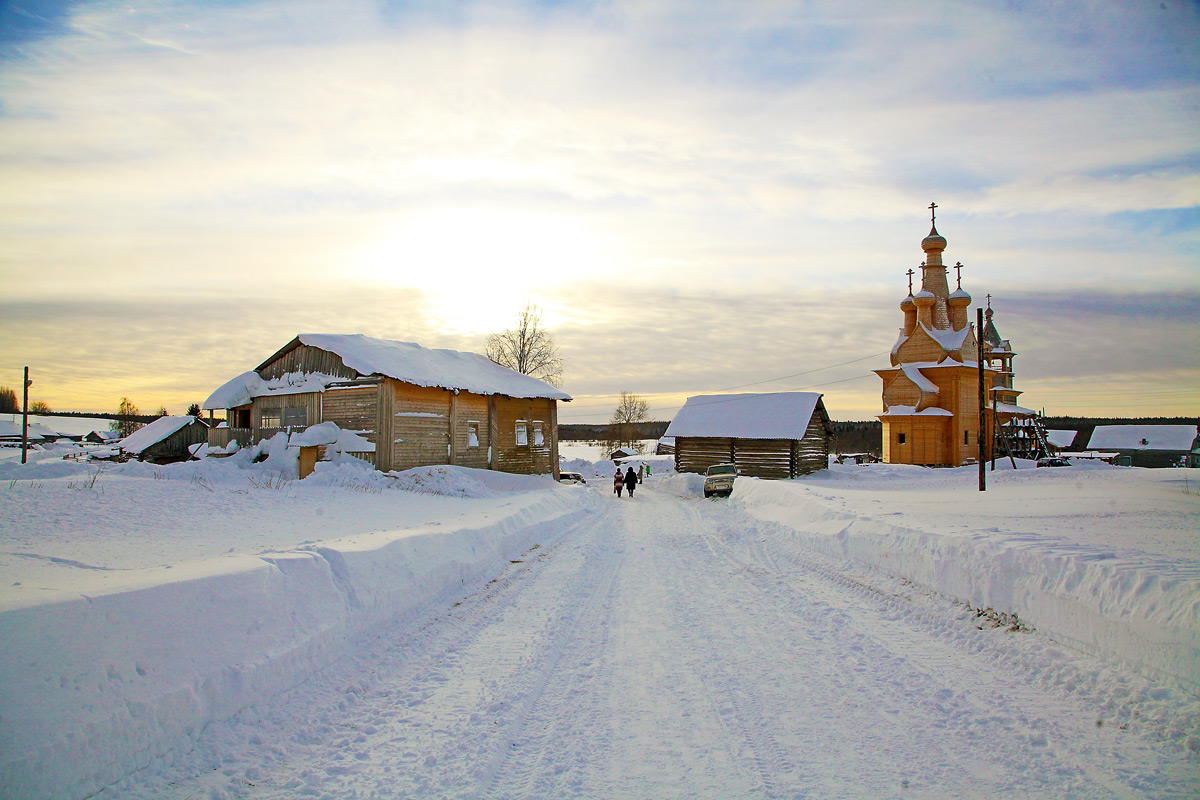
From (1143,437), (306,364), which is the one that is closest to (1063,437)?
(1143,437)

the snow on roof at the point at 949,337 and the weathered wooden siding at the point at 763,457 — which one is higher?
the snow on roof at the point at 949,337

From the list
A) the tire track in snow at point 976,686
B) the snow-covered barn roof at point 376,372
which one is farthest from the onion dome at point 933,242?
the tire track in snow at point 976,686

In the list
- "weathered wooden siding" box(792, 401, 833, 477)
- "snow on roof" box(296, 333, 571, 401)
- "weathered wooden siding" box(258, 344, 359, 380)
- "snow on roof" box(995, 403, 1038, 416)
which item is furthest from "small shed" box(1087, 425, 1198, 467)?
"weathered wooden siding" box(258, 344, 359, 380)

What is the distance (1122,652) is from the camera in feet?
18.6

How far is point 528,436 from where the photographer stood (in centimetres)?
3125

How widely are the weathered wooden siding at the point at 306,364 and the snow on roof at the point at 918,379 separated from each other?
38673 mm

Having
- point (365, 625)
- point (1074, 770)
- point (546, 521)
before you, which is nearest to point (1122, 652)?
point (1074, 770)

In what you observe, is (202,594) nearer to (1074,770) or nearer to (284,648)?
(284,648)

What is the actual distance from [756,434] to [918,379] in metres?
15.2

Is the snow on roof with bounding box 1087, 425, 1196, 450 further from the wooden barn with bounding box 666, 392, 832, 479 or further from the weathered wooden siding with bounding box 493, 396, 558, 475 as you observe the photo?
→ the weathered wooden siding with bounding box 493, 396, 558, 475

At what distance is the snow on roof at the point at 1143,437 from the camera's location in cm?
8444

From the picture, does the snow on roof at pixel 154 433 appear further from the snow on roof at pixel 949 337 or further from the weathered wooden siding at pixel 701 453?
the snow on roof at pixel 949 337

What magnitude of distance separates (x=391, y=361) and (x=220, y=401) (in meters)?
7.24

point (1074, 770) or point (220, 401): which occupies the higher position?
point (220, 401)
